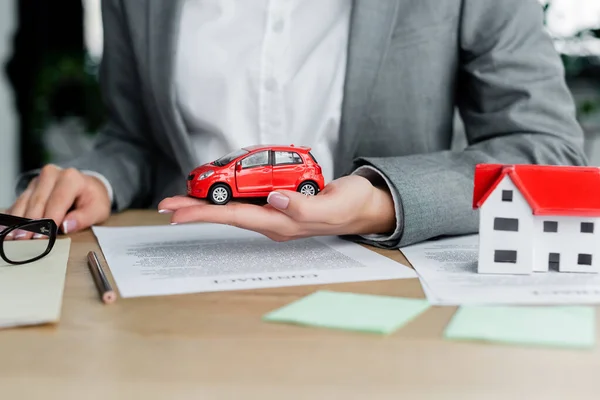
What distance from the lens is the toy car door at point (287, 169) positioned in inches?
29.0

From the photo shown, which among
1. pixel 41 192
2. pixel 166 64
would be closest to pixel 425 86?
pixel 166 64

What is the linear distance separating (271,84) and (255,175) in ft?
1.57

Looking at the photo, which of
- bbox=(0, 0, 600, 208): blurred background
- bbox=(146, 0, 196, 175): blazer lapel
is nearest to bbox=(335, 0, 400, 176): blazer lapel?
bbox=(146, 0, 196, 175): blazer lapel

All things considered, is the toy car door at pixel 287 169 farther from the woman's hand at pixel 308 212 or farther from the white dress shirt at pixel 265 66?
the white dress shirt at pixel 265 66

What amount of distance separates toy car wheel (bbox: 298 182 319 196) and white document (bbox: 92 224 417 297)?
69 millimetres

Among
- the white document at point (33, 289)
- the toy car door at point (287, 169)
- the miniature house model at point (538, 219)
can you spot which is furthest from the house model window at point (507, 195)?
the white document at point (33, 289)

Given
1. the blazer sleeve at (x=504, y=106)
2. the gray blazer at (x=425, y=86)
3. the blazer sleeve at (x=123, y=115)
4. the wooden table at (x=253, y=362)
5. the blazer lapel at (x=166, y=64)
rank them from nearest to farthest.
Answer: the wooden table at (x=253, y=362), the blazer sleeve at (x=504, y=106), the gray blazer at (x=425, y=86), the blazer lapel at (x=166, y=64), the blazer sleeve at (x=123, y=115)

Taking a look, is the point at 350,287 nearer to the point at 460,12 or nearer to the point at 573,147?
the point at 573,147

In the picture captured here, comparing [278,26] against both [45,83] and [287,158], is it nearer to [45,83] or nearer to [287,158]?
[287,158]

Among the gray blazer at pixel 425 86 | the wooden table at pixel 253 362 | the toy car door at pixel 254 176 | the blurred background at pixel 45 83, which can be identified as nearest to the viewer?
the wooden table at pixel 253 362

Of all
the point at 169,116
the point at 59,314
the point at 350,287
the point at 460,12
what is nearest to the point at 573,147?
the point at 460,12

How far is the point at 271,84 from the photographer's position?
1.18 meters

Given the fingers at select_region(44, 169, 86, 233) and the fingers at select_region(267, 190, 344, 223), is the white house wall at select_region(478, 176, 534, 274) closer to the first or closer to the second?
the fingers at select_region(267, 190, 344, 223)

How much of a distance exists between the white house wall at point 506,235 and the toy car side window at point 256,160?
241mm
